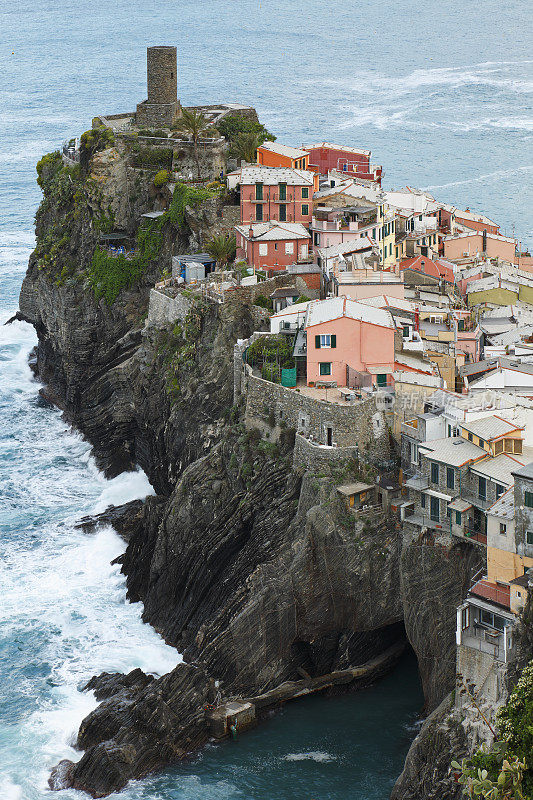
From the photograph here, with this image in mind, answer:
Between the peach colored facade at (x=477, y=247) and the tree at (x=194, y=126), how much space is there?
59.9 ft

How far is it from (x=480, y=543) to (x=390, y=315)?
1685cm

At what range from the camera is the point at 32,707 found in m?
64.4

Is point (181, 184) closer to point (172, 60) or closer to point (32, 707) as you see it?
point (172, 60)

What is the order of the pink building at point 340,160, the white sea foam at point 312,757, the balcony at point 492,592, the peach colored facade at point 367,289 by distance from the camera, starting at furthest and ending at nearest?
1. the pink building at point 340,160
2. the peach colored facade at point 367,289
3. the white sea foam at point 312,757
4. the balcony at point 492,592

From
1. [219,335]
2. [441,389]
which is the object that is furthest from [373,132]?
[441,389]

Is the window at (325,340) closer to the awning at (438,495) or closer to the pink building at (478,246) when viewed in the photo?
the awning at (438,495)

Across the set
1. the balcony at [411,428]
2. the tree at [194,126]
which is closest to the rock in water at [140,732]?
the balcony at [411,428]

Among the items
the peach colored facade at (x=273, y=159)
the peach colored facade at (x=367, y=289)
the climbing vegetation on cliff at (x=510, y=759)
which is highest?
the peach colored facade at (x=273, y=159)

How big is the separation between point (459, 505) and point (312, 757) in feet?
42.7

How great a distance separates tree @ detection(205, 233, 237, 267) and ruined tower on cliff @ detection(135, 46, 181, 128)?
1964 cm

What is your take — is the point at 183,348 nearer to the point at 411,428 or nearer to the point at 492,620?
the point at 411,428

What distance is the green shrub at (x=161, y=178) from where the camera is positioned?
3666 inches

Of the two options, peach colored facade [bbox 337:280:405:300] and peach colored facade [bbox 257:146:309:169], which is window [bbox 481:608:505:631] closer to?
peach colored facade [bbox 337:280:405:300]

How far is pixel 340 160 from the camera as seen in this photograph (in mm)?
105750
